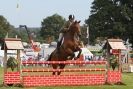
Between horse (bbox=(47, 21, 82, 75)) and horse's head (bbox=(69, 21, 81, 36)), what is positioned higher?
horse's head (bbox=(69, 21, 81, 36))

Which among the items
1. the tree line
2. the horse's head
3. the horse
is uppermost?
the tree line

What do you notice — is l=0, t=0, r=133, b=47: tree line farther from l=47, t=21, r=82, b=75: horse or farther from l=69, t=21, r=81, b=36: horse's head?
l=69, t=21, r=81, b=36: horse's head

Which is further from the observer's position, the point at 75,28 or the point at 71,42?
the point at 71,42

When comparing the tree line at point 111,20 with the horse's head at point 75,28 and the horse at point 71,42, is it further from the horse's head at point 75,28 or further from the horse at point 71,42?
the horse's head at point 75,28

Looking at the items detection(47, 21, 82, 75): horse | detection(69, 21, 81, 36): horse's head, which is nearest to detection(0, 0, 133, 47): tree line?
detection(47, 21, 82, 75): horse

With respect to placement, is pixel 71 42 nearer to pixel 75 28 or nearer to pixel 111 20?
pixel 75 28

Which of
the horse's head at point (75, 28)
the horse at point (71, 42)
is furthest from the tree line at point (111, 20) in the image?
the horse's head at point (75, 28)

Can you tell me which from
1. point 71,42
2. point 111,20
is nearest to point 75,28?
point 71,42

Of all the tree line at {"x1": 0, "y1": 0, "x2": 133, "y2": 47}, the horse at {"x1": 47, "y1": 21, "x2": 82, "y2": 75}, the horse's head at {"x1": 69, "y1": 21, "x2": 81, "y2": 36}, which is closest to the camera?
the horse's head at {"x1": 69, "y1": 21, "x2": 81, "y2": 36}

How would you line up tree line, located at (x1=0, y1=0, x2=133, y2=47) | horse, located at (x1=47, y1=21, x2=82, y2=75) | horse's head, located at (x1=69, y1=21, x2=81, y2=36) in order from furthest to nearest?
tree line, located at (x1=0, y1=0, x2=133, y2=47) → horse, located at (x1=47, y1=21, x2=82, y2=75) → horse's head, located at (x1=69, y1=21, x2=81, y2=36)

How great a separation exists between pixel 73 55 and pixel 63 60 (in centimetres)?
67

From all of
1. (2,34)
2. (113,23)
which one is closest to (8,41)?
(113,23)

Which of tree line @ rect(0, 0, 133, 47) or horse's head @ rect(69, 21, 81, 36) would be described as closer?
horse's head @ rect(69, 21, 81, 36)

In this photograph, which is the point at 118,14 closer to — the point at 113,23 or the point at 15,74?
the point at 113,23
